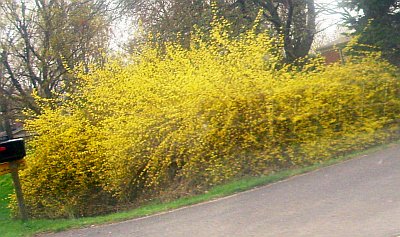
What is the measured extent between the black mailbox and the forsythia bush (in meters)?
1.91

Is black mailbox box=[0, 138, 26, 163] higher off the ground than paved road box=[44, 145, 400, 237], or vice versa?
black mailbox box=[0, 138, 26, 163]

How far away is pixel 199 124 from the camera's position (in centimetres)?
1013

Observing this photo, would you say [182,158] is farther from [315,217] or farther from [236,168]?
[315,217]

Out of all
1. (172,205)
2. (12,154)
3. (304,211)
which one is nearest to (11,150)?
(12,154)

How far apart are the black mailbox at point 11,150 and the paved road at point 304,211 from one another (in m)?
2.11

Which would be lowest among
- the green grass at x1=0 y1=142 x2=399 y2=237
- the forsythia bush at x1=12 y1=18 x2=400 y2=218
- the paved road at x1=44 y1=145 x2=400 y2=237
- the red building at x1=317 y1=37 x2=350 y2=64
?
the green grass at x1=0 y1=142 x2=399 y2=237

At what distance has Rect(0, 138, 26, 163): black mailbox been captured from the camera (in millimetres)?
9416

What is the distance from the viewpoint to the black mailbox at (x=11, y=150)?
9.42m

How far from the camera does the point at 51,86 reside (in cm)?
2367

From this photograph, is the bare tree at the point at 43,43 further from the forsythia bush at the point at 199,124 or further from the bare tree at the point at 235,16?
the forsythia bush at the point at 199,124

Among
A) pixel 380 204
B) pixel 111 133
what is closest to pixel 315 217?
pixel 380 204

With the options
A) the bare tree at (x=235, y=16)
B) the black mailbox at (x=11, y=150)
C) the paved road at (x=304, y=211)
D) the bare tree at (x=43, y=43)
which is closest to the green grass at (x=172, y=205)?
the paved road at (x=304, y=211)

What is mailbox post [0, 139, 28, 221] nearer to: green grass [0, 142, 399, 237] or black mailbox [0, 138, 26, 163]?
black mailbox [0, 138, 26, 163]

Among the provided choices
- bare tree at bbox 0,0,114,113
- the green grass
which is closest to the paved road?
the green grass
